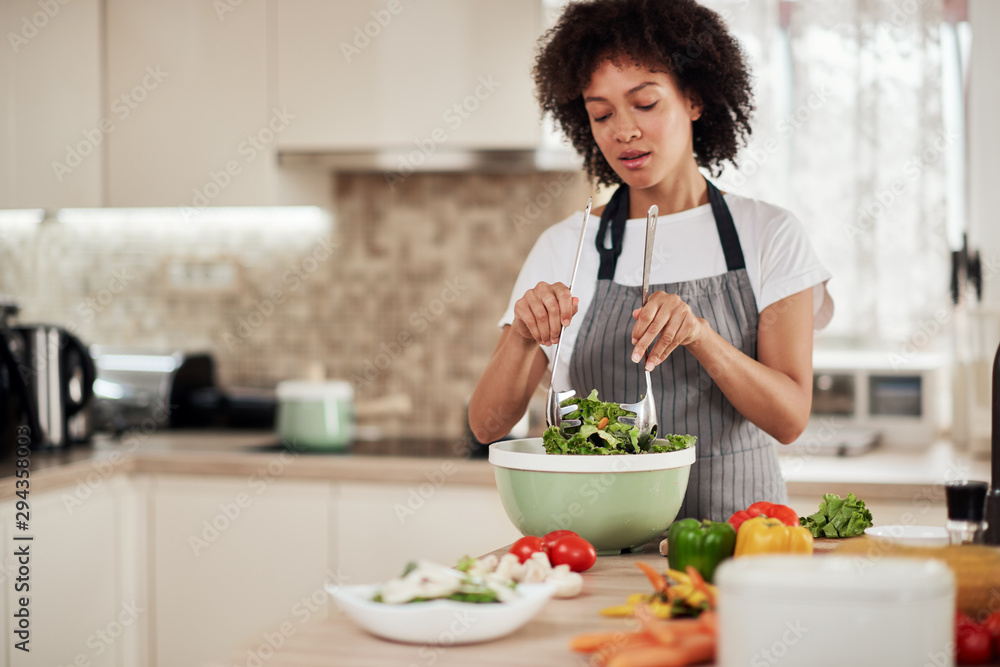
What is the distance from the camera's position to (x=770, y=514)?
1123mm

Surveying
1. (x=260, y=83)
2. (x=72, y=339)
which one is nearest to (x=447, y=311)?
(x=260, y=83)

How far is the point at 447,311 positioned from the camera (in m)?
2.90

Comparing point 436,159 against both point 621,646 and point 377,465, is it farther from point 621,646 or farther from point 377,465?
point 621,646

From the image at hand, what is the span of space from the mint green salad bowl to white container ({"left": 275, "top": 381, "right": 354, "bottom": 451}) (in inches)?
54.6

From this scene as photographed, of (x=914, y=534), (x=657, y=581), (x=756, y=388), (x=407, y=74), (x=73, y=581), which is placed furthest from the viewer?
(x=407, y=74)

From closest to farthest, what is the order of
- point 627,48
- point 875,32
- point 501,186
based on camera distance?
point 627,48 < point 875,32 < point 501,186

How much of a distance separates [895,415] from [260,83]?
198cm

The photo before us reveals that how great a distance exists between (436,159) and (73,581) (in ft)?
4.66

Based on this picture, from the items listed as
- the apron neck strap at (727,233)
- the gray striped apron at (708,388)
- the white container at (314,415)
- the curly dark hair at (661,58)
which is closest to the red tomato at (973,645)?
the gray striped apron at (708,388)

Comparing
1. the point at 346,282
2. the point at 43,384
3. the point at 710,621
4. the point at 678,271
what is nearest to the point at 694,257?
the point at 678,271

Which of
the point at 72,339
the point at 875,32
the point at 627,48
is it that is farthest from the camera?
the point at 875,32

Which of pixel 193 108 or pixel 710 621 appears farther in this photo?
pixel 193 108

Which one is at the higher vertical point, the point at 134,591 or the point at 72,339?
the point at 72,339

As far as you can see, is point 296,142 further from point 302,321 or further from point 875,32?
point 875,32
